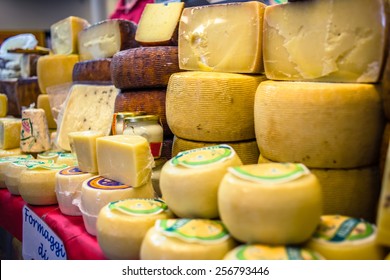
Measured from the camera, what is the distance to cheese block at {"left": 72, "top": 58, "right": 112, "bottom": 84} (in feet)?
5.99

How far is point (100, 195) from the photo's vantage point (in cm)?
106

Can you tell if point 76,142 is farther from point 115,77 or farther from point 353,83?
point 353,83

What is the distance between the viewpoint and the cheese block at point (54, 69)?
2162 millimetres

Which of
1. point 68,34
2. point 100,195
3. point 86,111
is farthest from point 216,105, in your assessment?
point 68,34

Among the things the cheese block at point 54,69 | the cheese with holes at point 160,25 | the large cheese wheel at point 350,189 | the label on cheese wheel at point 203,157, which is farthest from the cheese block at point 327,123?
the cheese block at point 54,69

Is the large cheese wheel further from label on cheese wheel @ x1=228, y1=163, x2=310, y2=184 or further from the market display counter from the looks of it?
the market display counter

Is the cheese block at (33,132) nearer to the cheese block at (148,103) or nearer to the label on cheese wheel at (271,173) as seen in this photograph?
the cheese block at (148,103)

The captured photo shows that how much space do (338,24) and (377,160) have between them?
32 centimetres

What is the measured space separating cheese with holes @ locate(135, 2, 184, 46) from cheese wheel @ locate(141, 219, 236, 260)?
87 centimetres

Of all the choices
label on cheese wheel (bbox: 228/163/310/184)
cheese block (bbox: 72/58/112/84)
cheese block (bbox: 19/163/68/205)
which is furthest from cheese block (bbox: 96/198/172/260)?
cheese block (bbox: 72/58/112/84)

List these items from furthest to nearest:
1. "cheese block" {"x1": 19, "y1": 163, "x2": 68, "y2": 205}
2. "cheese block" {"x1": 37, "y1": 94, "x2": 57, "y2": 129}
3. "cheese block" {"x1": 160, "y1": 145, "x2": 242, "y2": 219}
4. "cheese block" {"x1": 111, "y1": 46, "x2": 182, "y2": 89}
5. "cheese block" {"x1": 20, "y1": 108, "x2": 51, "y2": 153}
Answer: "cheese block" {"x1": 37, "y1": 94, "x2": 57, "y2": 129}
"cheese block" {"x1": 20, "y1": 108, "x2": 51, "y2": 153}
"cheese block" {"x1": 111, "y1": 46, "x2": 182, "y2": 89}
"cheese block" {"x1": 19, "y1": 163, "x2": 68, "y2": 205}
"cheese block" {"x1": 160, "y1": 145, "x2": 242, "y2": 219}

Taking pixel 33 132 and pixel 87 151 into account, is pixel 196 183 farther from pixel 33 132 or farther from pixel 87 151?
pixel 33 132
